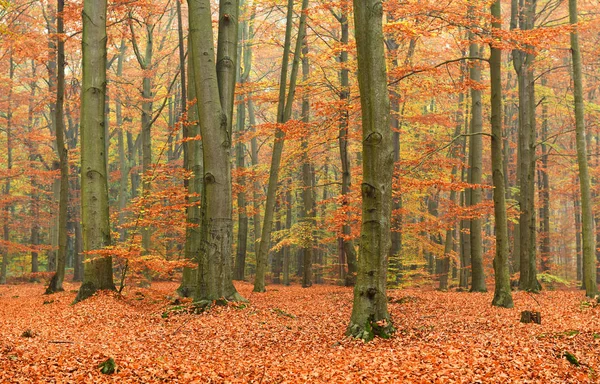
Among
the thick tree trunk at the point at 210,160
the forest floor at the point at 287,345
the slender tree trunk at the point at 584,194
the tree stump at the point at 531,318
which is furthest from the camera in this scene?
the slender tree trunk at the point at 584,194

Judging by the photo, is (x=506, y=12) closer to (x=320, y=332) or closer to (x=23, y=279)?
(x=320, y=332)

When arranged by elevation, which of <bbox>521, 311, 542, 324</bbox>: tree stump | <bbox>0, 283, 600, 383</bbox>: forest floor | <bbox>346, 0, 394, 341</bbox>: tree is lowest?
<bbox>0, 283, 600, 383</bbox>: forest floor

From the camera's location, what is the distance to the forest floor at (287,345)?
5.16 m

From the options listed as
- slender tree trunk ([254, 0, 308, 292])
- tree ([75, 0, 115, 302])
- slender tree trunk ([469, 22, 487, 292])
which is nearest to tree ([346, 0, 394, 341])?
tree ([75, 0, 115, 302])

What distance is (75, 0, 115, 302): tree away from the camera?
423 inches

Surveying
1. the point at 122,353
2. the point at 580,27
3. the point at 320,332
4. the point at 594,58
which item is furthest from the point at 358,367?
the point at 594,58

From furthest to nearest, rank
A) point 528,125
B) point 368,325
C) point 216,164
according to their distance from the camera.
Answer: point 528,125
point 216,164
point 368,325

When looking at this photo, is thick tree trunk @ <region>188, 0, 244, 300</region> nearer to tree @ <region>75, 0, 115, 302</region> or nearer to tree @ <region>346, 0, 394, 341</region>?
tree @ <region>75, 0, 115, 302</region>

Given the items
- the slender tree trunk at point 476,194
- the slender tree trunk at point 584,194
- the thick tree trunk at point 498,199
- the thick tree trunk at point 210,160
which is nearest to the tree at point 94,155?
the thick tree trunk at point 210,160

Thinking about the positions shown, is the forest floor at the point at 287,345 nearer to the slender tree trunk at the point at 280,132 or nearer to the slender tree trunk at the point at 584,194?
the slender tree trunk at the point at 584,194

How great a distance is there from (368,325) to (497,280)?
15.0 feet

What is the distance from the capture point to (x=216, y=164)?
9320 mm

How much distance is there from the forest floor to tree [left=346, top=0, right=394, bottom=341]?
17.5 inches

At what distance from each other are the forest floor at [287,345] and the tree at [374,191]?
0.44 meters
